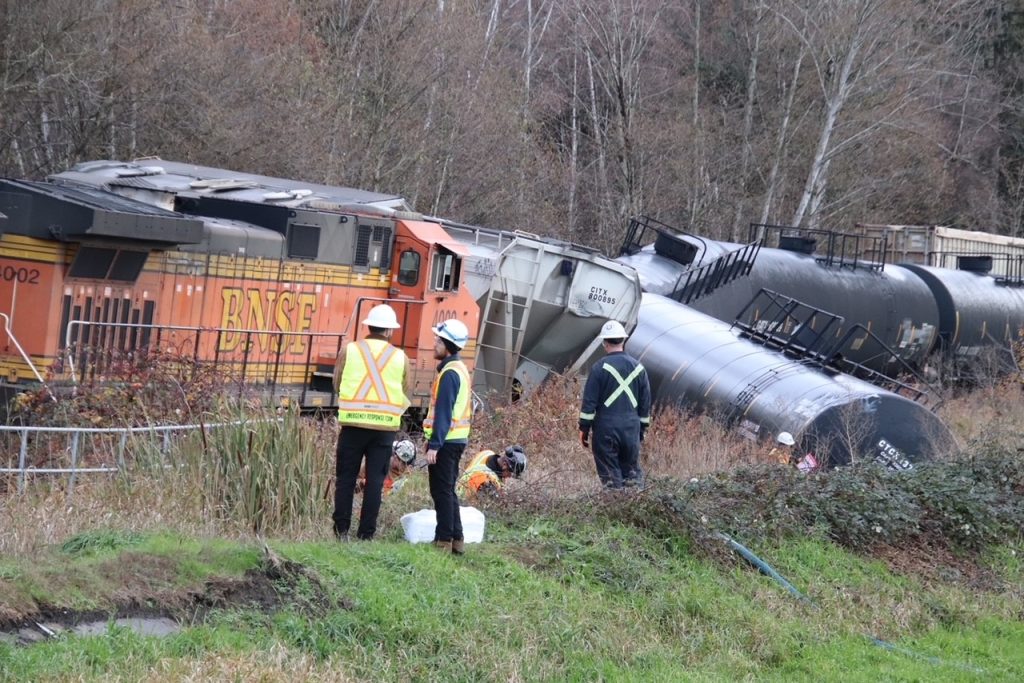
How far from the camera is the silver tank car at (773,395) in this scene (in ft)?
54.4

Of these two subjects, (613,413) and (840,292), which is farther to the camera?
(840,292)

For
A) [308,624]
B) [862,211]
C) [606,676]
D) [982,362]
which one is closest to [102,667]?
[308,624]

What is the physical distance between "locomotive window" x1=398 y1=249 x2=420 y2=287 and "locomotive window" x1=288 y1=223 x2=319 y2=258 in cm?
170

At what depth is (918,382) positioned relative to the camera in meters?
27.2

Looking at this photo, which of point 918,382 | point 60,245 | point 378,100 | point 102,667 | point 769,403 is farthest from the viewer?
point 378,100

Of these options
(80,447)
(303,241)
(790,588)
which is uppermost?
(303,241)

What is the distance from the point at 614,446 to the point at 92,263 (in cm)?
656

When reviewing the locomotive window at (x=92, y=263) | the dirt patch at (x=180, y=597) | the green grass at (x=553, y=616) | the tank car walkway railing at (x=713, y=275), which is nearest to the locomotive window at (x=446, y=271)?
the locomotive window at (x=92, y=263)

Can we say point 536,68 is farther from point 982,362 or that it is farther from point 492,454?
point 492,454

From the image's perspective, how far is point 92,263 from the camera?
13688 mm

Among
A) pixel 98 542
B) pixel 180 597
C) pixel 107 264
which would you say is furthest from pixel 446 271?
pixel 180 597

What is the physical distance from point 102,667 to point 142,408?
6.83m

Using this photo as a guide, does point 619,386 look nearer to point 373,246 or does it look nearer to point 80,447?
Result: point 80,447

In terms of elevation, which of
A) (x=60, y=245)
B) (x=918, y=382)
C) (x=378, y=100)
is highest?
(x=378, y=100)
